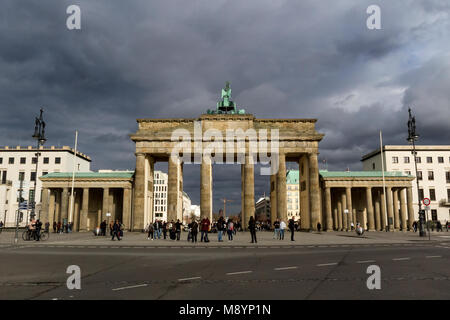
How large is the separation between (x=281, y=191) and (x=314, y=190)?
5.04 m

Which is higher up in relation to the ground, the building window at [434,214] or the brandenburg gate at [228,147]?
the brandenburg gate at [228,147]

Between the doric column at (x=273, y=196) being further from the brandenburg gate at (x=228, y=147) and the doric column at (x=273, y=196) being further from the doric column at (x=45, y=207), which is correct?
the doric column at (x=45, y=207)

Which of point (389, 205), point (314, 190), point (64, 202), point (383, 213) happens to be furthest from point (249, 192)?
point (64, 202)

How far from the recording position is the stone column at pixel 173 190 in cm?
5362

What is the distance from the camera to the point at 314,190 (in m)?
53.2

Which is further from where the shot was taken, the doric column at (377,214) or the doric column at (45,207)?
the doric column at (377,214)

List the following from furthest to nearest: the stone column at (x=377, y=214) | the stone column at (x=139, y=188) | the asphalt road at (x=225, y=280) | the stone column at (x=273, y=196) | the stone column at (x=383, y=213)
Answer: the stone column at (x=377, y=214)
the stone column at (x=383, y=213)
the stone column at (x=273, y=196)
the stone column at (x=139, y=188)
the asphalt road at (x=225, y=280)

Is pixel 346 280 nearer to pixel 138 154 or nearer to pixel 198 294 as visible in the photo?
pixel 198 294

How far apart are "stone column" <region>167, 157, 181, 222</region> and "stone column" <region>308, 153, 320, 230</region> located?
2059 centimetres

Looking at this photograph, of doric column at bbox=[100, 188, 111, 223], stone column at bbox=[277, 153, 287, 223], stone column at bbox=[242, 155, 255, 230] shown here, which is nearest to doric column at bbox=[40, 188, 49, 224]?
doric column at bbox=[100, 188, 111, 223]

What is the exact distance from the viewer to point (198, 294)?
7941mm

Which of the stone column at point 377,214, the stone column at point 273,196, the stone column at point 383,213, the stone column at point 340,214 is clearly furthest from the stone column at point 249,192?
the stone column at point 377,214

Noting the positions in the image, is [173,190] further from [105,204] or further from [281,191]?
[281,191]
